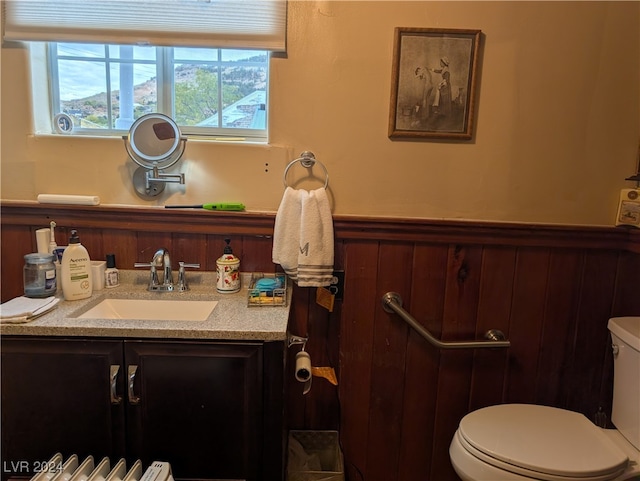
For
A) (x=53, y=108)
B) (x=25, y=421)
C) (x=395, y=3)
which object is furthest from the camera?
(x=53, y=108)

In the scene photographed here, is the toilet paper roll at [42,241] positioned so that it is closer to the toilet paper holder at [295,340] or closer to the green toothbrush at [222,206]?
the green toothbrush at [222,206]

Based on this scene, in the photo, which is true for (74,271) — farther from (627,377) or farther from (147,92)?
(627,377)

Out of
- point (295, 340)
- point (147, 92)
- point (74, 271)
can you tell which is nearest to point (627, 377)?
point (295, 340)

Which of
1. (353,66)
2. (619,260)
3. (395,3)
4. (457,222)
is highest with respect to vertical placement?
(395,3)

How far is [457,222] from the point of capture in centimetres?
150

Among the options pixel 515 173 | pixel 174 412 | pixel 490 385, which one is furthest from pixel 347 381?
pixel 515 173

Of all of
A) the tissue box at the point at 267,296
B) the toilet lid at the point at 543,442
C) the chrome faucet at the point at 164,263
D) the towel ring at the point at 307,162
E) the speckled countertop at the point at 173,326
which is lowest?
the toilet lid at the point at 543,442

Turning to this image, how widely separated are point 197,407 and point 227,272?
0.46 meters

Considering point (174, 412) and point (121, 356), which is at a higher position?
point (121, 356)

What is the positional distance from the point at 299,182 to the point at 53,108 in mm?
995

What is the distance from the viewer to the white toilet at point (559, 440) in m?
1.17

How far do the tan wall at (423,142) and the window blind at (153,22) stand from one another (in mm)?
83

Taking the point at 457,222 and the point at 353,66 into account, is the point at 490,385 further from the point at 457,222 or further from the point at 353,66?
the point at 353,66

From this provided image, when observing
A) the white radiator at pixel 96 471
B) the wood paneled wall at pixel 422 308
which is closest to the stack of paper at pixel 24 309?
the wood paneled wall at pixel 422 308
